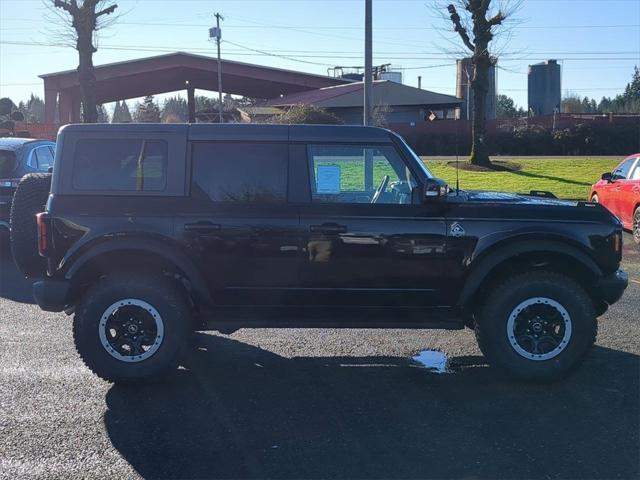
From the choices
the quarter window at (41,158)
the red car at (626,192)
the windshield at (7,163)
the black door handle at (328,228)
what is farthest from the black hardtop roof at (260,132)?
the red car at (626,192)

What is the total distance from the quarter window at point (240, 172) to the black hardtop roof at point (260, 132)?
0.22 ft

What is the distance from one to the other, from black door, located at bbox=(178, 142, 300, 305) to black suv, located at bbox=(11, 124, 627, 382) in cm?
1

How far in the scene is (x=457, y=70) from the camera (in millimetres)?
50594

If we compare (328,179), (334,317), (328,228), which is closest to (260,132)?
(328,179)

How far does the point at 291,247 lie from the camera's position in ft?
17.4

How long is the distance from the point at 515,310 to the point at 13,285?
6773 mm

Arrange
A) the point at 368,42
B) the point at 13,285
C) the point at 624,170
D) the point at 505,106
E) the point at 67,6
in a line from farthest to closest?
1. the point at 505,106
2. the point at 67,6
3. the point at 368,42
4. the point at 624,170
5. the point at 13,285

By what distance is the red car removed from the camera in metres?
12.5

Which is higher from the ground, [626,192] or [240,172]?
[240,172]

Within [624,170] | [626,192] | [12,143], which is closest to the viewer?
[12,143]

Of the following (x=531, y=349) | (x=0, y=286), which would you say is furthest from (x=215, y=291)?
(x=0, y=286)

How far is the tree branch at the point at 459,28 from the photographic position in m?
24.2

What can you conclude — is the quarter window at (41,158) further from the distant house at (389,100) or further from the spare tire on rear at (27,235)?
the distant house at (389,100)

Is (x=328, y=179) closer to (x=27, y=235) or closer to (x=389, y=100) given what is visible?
(x=27, y=235)
